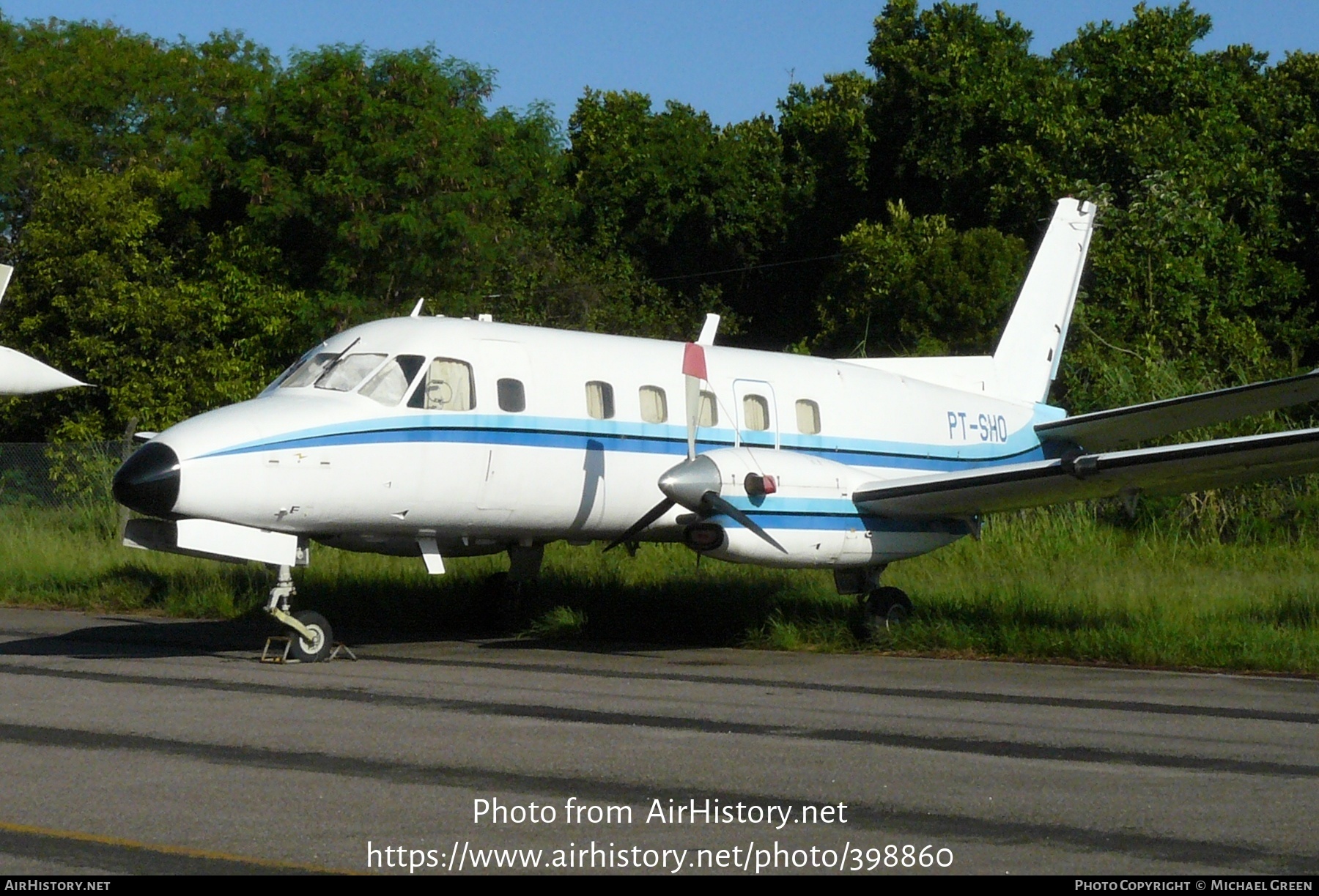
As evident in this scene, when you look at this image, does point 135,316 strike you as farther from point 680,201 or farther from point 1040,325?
point 680,201

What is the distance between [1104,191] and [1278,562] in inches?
632

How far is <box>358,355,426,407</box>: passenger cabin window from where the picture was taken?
13.4 m

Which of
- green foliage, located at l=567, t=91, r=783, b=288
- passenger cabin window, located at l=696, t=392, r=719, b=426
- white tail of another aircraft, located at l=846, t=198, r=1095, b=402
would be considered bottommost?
passenger cabin window, located at l=696, t=392, r=719, b=426

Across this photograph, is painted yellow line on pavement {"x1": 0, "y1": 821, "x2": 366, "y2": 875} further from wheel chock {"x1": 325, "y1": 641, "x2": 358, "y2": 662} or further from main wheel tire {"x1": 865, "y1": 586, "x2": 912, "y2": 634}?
main wheel tire {"x1": 865, "y1": 586, "x2": 912, "y2": 634}

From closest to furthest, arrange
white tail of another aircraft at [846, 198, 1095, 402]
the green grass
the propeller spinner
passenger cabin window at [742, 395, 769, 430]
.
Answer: the propeller spinner → the green grass → passenger cabin window at [742, 395, 769, 430] → white tail of another aircraft at [846, 198, 1095, 402]

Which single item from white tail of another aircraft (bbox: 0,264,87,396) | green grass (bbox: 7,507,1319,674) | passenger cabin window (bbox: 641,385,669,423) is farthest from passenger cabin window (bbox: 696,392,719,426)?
white tail of another aircraft (bbox: 0,264,87,396)

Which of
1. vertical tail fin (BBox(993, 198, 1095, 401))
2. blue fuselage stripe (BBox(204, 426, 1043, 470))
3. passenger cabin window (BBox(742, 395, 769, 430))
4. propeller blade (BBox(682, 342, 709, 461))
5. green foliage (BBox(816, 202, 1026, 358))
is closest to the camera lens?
blue fuselage stripe (BBox(204, 426, 1043, 470))

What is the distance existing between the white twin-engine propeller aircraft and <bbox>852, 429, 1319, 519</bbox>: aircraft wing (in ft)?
0.08

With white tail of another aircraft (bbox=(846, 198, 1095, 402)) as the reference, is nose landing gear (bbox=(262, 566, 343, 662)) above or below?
below

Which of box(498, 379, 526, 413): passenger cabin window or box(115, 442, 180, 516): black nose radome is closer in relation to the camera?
box(115, 442, 180, 516): black nose radome

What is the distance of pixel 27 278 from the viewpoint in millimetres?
33625

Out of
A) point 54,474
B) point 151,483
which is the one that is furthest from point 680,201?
point 151,483

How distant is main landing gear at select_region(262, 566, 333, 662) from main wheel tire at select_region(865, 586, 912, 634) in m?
5.25

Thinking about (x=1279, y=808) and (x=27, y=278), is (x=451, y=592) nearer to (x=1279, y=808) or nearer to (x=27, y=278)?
(x=1279, y=808)
